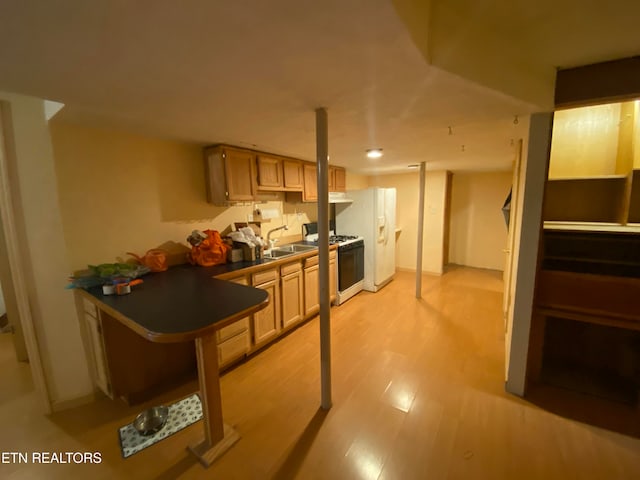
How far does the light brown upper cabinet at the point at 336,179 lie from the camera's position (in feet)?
13.0

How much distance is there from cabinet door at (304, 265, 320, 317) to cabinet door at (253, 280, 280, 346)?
1.50 feet

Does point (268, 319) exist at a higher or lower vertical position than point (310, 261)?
lower

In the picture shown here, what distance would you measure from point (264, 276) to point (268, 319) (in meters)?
0.46

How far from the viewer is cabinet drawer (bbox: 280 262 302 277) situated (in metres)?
2.73

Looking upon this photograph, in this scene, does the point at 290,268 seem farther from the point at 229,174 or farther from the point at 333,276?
the point at 229,174

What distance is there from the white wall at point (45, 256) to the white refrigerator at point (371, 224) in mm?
3348

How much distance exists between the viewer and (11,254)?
1.72 meters

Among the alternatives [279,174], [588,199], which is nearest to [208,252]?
[279,174]

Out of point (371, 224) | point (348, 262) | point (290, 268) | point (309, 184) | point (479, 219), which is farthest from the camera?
point (479, 219)

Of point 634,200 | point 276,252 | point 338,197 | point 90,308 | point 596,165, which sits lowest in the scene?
point 90,308

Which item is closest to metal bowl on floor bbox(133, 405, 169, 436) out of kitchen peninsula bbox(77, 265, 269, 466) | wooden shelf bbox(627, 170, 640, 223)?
kitchen peninsula bbox(77, 265, 269, 466)

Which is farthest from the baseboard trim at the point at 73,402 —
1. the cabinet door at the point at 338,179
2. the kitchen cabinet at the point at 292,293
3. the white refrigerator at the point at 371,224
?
the cabinet door at the point at 338,179

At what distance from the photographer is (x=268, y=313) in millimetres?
2604

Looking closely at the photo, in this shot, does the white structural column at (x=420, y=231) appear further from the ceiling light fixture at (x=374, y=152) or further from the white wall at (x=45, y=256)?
the white wall at (x=45, y=256)
